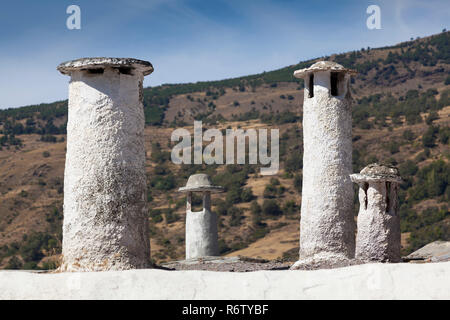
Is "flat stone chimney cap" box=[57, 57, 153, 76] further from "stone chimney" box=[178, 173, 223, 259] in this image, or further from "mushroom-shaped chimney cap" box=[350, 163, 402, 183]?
"stone chimney" box=[178, 173, 223, 259]

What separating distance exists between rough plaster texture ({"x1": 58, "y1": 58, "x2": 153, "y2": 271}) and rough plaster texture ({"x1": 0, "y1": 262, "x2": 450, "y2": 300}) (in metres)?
3.24

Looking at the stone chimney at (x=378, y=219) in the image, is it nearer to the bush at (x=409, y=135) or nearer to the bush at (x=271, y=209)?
the bush at (x=271, y=209)

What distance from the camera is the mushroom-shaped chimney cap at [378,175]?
1335cm

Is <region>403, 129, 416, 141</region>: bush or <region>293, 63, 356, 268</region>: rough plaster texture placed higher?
<region>403, 129, 416, 141</region>: bush

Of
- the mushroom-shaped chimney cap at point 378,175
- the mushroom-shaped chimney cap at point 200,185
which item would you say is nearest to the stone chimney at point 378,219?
the mushroom-shaped chimney cap at point 378,175

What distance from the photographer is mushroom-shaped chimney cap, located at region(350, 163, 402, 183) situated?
43.8ft

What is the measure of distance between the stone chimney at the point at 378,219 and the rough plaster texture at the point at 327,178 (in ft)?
1.10

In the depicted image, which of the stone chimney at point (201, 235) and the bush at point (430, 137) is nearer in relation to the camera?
the stone chimney at point (201, 235)

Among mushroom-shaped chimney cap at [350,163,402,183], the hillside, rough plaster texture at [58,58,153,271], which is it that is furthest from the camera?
the hillside

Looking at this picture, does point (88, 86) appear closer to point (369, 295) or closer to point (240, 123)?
point (369, 295)

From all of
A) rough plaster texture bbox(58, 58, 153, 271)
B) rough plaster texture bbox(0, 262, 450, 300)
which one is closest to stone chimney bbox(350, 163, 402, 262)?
rough plaster texture bbox(58, 58, 153, 271)

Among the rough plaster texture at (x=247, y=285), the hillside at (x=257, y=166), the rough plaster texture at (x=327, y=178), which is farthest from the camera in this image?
the hillside at (x=257, y=166)

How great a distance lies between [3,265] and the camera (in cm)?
3272
